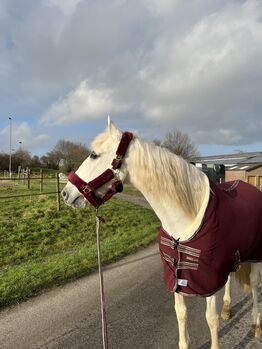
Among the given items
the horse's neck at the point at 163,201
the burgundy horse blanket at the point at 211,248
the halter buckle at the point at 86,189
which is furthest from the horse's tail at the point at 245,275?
the halter buckle at the point at 86,189

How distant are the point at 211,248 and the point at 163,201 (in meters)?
0.54

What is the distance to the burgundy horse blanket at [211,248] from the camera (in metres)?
2.81

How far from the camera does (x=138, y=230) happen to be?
34.4 feet

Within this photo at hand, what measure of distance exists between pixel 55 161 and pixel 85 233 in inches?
2707

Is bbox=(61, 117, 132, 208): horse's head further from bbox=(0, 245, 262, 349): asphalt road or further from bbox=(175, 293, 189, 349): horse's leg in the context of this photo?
bbox=(0, 245, 262, 349): asphalt road

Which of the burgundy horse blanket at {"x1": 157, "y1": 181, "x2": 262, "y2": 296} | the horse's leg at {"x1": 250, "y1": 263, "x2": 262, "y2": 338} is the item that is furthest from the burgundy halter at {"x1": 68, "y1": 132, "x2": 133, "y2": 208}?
the horse's leg at {"x1": 250, "y1": 263, "x2": 262, "y2": 338}

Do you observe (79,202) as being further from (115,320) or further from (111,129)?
(115,320)

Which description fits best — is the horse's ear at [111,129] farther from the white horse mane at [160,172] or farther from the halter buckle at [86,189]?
the halter buckle at [86,189]

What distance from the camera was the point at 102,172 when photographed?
2.86 m

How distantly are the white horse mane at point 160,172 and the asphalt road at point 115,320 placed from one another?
1.74 m

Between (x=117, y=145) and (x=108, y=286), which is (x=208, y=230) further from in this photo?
(x=108, y=286)

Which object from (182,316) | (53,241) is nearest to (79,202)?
(182,316)

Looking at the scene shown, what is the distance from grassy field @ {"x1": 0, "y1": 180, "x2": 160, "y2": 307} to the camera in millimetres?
5781

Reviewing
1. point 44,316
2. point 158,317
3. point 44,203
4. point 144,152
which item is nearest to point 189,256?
point 144,152
